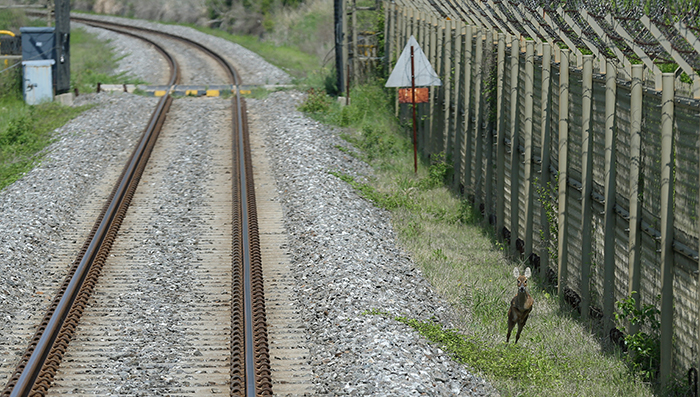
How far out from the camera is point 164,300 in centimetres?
1024

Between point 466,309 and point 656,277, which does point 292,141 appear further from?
point 656,277

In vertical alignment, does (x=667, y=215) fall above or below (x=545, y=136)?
below

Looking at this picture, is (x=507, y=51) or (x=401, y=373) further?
(x=507, y=51)

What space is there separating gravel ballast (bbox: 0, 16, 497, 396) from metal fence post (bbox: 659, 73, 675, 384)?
1729 millimetres

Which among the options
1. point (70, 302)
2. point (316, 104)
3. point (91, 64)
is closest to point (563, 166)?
point (70, 302)

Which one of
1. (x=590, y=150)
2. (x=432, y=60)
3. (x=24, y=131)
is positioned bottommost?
(x=24, y=131)

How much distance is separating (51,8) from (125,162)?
430 inches

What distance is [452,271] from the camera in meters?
11.6

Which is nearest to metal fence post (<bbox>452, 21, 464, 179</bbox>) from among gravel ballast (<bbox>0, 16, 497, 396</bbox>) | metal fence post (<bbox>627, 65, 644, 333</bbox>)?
gravel ballast (<bbox>0, 16, 497, 396</bbox>)

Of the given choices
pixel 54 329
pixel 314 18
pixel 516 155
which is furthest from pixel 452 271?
pixel 314 18

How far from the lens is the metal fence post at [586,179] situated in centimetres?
953

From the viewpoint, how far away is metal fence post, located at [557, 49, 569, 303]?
10.4 meters

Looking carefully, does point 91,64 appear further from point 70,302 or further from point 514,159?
point 70,302

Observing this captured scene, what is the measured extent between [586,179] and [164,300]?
5.39 metres
